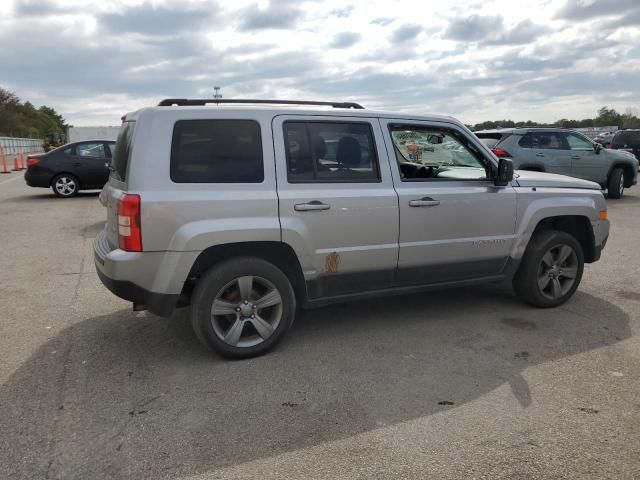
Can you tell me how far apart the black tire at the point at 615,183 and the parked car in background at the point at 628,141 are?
9.61 meters

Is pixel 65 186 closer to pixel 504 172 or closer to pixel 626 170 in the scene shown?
pixel 504 172

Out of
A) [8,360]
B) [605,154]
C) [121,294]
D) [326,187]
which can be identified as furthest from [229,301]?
[605,154]

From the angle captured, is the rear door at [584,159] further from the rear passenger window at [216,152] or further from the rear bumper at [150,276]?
the rear bumper at [150,276]

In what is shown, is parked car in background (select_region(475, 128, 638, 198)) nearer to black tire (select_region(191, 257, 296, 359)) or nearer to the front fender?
the front fender

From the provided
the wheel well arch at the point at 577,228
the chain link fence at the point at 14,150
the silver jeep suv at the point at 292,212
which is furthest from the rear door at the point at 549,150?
the chain link fence at the point at 14,150

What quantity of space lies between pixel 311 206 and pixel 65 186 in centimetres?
1196

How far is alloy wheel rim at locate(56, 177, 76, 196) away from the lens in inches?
543

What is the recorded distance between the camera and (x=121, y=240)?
12.1 ft

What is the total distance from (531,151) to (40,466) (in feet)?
37.8

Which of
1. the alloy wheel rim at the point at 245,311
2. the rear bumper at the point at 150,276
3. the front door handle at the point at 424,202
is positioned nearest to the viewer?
the rear bumper at the point at 150,276

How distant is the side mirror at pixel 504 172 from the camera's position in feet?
15.1

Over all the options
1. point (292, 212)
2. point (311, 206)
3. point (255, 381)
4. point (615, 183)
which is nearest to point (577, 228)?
point (311, 206)

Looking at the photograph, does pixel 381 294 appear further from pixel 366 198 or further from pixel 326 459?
pixel 326 459

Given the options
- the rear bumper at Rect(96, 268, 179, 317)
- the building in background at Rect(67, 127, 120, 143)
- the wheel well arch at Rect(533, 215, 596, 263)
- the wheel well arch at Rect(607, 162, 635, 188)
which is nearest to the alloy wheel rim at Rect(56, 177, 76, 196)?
the rear bumper at Rect(96, 268, 179, 317)
